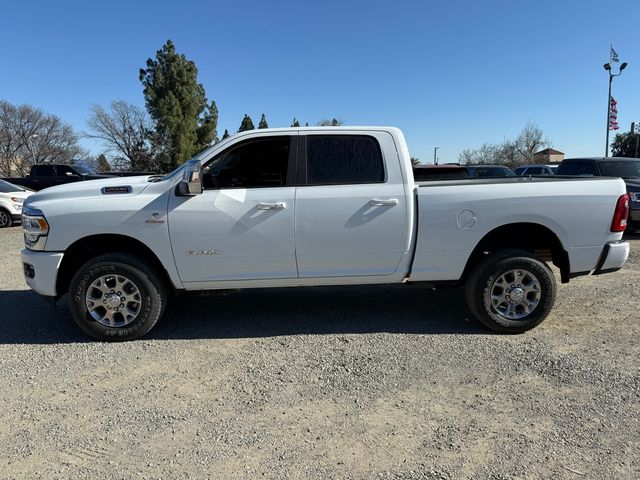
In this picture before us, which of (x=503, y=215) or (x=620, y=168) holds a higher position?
(x=620, y=168)

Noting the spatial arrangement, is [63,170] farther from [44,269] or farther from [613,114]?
[613,114]

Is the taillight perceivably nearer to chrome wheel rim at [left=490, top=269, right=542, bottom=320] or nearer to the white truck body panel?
the white truck body panel

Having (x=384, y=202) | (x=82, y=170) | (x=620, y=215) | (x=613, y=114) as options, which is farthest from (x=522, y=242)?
(x=613, y=114)

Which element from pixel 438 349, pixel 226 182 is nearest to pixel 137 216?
pixel 226 182

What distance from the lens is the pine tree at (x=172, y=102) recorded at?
35438mm

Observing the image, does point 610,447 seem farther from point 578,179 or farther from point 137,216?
point 137,216

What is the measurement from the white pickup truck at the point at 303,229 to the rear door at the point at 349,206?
1 cm

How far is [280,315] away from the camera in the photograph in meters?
5.11

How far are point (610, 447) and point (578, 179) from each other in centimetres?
276

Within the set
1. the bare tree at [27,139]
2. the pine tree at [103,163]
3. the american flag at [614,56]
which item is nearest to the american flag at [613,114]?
the american flag at [614,56]

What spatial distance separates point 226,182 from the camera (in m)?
4.39

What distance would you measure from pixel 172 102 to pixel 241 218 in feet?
112

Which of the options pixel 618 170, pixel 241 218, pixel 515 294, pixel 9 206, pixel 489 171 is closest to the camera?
pixel 241 218

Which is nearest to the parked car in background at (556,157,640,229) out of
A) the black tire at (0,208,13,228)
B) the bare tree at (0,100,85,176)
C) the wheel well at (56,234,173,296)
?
the wheel well at (56,234,173,296)
